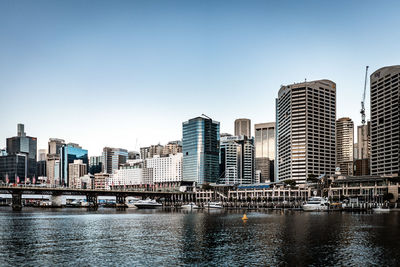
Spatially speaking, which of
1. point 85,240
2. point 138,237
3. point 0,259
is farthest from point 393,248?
point 0,259

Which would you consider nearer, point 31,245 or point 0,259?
point 0,259

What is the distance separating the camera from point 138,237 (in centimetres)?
9662

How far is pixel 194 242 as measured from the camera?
286ft

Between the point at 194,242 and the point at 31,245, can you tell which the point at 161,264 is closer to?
the point at 194,242

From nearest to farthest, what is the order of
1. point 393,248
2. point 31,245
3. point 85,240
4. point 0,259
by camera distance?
point 0,259 → point 393,248 → point 31,245 → point 85,240

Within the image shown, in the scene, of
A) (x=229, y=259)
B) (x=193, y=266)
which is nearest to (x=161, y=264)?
(x=193, y=266)

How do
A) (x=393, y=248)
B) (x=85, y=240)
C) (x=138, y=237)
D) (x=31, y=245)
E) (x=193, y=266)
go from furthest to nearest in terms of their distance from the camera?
(x=138, y=237) → (x=85, y=240) → (x=31, y=245) → (x=393, y=248) → (x=193, y=266)

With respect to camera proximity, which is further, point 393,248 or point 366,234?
point 366,234

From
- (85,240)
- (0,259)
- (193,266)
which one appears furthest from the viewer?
(85,240)

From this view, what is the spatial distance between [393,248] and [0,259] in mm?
63184

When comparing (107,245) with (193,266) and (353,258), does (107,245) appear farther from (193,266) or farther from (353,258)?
(353,258)

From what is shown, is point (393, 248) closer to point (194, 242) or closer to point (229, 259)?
point (229, 259)

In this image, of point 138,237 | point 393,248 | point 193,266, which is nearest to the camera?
point 193,266

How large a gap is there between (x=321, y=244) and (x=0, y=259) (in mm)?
53850
